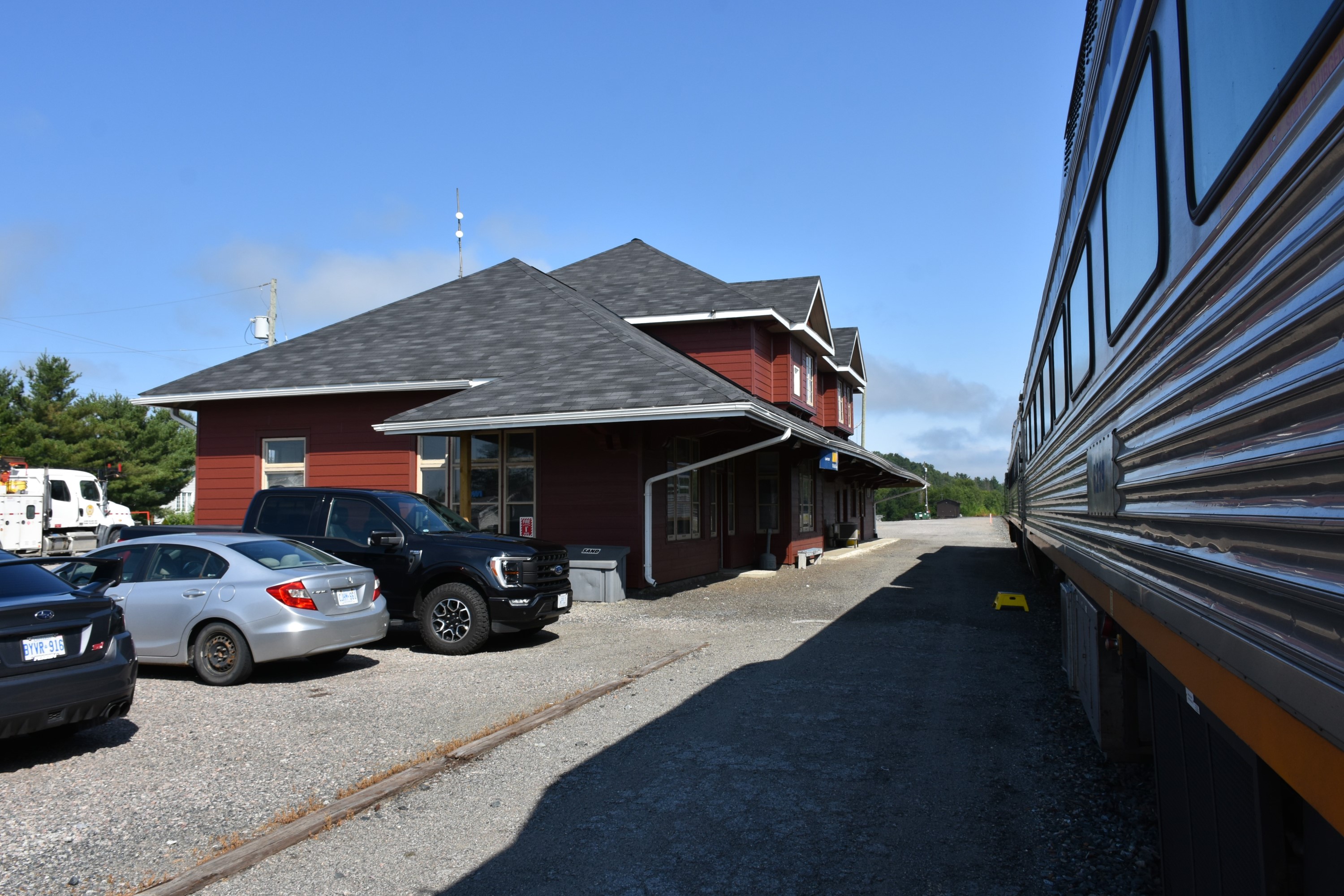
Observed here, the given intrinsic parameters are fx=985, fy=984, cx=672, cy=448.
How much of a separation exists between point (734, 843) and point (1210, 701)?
2.91 metres

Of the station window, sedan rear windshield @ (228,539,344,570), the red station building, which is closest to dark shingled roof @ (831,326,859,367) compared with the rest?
the red station building

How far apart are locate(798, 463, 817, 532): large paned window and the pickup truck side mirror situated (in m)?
15.2

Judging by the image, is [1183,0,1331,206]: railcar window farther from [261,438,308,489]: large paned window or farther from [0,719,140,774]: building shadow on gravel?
[261,438,308,489]: large paned window

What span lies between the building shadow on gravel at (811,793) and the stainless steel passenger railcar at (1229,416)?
1299 millimetres

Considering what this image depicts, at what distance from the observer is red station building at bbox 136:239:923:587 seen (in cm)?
1716

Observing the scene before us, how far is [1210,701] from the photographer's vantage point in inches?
106

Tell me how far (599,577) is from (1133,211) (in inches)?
499

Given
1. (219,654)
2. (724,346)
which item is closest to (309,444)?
(724,346)

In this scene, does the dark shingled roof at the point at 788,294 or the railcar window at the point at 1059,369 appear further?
the dark shingled roof at the point at 788,294

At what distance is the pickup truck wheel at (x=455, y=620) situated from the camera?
11.1 meters

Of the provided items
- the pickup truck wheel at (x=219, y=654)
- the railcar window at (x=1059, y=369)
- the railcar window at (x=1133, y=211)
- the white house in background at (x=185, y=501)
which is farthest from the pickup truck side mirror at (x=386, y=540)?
the white house in background at (x=185, y=501)

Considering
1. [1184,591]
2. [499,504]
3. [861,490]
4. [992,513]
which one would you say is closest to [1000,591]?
[499,504]

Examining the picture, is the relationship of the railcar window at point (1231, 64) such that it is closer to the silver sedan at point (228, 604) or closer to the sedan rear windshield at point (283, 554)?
the silver sedan at point (228, 604)

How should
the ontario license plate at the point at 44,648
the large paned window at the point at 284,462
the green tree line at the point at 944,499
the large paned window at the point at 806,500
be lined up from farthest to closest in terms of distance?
the green tree line at the point at 944,499
the large paned window at the point at 806,500
the large paned window at the point at 284,462
the ontario license plate at the point at 44,648
